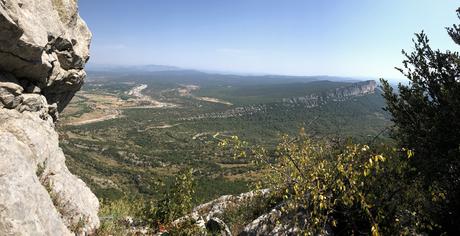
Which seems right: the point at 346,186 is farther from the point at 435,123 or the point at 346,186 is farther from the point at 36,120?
the point at 36,120

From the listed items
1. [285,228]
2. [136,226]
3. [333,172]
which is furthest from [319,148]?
[136,226]

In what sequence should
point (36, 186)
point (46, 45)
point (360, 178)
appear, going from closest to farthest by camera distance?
point (36, 186) < point (360, 178) < point (46, 45)

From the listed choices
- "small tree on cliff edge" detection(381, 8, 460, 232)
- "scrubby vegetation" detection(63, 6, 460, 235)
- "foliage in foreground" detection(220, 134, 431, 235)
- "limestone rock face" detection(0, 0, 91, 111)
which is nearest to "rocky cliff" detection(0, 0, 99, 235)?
"limestone rock face" detection(0, 0, 91, 111)

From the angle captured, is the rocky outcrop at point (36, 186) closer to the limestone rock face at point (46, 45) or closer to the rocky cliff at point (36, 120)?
the rocky cliff at point (36, 120)

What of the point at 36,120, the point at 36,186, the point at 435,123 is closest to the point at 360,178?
the point at 435,123

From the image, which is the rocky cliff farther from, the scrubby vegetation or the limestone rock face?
the scrubby vegetation
